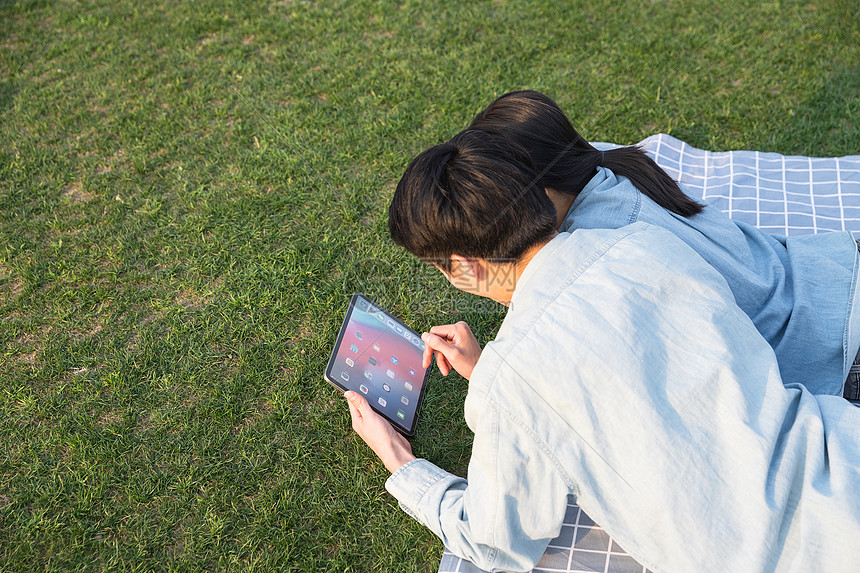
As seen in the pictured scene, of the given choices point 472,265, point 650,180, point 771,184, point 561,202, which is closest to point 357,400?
point 472,265

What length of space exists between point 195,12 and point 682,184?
401 centimetres

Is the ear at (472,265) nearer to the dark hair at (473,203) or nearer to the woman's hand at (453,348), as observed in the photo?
the dark hair at (473,203)

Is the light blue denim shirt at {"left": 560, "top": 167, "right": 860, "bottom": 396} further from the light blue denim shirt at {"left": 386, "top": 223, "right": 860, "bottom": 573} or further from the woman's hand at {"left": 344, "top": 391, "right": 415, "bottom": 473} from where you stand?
the woman's hand at {"left": 344, "top": 391, "right": 415, "bottom": 473}

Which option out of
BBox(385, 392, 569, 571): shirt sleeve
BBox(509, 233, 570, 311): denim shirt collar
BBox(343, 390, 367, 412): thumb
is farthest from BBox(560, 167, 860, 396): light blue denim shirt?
BBox(343, 390, 367, 412): thumb

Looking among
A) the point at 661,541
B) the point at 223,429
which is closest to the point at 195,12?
the point at 223,429

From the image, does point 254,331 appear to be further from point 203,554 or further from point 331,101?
point 331,101

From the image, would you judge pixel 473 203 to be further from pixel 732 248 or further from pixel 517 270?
pixel 732 248

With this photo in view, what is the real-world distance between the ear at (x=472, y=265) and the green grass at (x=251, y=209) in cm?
94

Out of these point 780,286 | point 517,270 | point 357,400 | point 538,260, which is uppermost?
point 538,260

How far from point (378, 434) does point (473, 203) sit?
109cm

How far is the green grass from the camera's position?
2564 millimetres

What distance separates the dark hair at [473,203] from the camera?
194 cm

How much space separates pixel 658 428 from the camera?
164 cm

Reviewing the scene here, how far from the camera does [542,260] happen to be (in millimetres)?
1908
